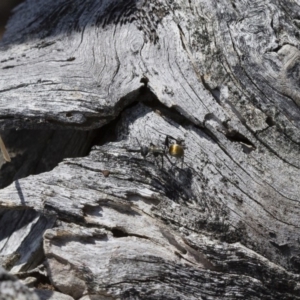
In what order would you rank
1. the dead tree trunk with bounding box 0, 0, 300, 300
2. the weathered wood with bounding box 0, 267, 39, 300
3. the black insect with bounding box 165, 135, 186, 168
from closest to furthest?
the weathered wood with bounding box 0, 267, 39, 300
the dead tree trunk with bounding box 0, 0, 300, 300
the black insect with bounding box 165, 135, 186, 168

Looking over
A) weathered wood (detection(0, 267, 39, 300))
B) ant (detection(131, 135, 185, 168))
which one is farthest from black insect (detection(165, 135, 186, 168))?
weathered wood (detection(0, 267, 39, 300))

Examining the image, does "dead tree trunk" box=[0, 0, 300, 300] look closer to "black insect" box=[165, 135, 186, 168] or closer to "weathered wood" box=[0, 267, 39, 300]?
"black insect" box=[165, 135, 186, 168]

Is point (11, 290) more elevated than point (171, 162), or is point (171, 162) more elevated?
point (171, 162)

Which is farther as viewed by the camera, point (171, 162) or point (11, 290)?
point (171, 162)

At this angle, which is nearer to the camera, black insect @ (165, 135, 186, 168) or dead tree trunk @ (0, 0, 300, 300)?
dead tree trunk @ (0, 0, 300, 300)

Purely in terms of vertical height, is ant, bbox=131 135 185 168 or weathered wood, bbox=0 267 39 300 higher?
ant, bbox=131 135 185 168

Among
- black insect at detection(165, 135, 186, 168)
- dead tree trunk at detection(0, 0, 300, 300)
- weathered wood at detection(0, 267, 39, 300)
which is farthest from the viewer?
black insect at detection(165, 135, 186, 168)

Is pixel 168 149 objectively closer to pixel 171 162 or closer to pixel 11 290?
pixel 171 162

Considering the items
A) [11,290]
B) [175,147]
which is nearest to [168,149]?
[175,147]

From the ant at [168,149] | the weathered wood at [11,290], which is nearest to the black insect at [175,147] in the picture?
the ant at [168,149]

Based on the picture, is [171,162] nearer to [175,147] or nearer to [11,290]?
[175,147]

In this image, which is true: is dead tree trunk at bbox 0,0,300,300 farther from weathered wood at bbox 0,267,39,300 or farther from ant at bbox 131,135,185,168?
weathered wood at bbox 0,267,39,300
